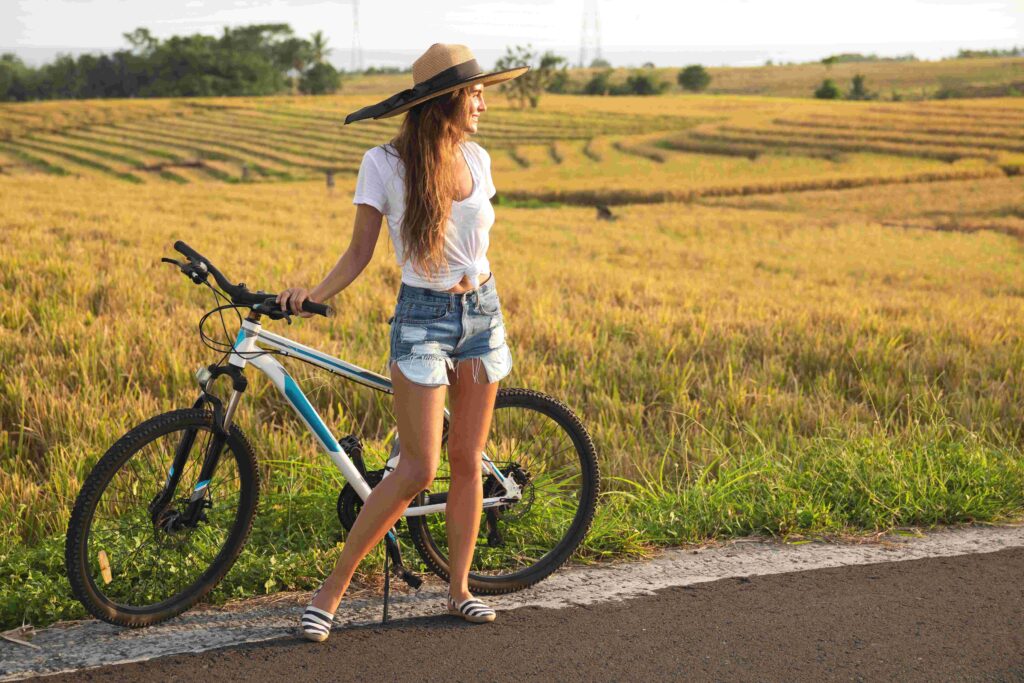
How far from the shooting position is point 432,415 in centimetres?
344

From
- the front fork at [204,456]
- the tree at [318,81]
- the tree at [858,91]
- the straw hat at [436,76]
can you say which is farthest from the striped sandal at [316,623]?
the tree at [318,81]

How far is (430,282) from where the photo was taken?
339cm

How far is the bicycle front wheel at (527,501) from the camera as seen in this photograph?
3.98m

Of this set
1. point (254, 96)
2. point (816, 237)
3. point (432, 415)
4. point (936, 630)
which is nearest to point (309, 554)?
point (432, 415)

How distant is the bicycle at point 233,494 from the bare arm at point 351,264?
5 cm

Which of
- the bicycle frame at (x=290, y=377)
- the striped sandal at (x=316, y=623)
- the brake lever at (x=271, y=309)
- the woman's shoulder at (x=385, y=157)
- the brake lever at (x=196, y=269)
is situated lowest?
the striped sandal at (x=316, y=623)

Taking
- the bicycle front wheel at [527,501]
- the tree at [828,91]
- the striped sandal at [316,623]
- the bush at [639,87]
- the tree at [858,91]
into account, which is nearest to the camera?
the striped sandal at [316,623]

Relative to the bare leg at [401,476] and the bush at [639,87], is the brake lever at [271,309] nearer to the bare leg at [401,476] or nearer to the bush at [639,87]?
the bare leg at [401,476]

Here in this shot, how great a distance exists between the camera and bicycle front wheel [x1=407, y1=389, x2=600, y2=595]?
13.1 feet

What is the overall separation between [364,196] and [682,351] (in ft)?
16.7

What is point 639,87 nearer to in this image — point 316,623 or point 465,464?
point 465,464

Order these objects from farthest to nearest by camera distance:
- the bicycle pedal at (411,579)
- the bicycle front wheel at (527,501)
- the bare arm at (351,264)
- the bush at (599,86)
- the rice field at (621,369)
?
the bush at (599,86)
the rice field at (621,369)
the bicycle front wheel at (527,501)
the bicycle pedal at (411,579)
the bare arm at (351,264)

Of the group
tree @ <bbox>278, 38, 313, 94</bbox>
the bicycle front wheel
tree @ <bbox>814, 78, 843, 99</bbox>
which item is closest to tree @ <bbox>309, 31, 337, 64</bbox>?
tree @ <bbox>278, 38, 313, 94</bbox>

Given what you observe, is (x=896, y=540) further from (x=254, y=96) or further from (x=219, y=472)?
(x=254, y=96)
